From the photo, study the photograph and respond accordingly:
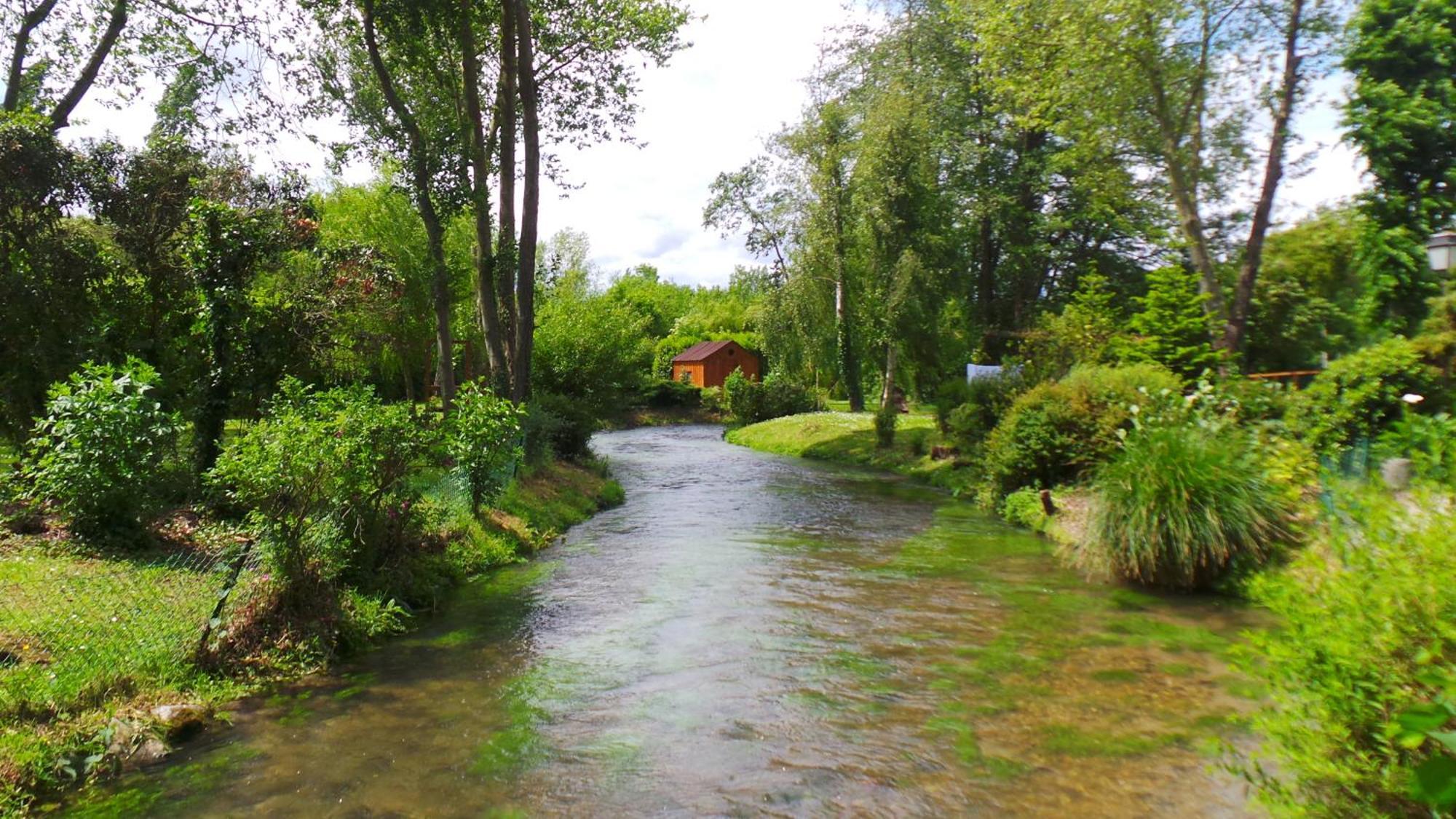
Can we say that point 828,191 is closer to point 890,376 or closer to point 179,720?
point 890,376

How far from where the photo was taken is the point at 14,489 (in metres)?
9.51

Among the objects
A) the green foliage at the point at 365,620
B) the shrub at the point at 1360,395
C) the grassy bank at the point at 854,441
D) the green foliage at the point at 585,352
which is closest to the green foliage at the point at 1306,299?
the grassy bank at the point at 854,441

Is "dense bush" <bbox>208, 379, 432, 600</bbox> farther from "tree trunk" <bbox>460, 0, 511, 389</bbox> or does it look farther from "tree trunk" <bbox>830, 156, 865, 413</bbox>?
"tree trunk" <bbox>830, 156, 865, 413</bbox>

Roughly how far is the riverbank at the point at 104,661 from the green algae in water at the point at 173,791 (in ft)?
0.95

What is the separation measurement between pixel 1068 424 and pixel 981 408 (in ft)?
18.9

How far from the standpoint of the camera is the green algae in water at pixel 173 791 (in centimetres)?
523

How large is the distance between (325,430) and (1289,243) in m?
32.4

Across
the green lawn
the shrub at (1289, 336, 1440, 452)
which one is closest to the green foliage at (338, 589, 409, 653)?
the shrub at (1289, 336, 1440, 452)

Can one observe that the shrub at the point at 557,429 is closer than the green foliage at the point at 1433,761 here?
No

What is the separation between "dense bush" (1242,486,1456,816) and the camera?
3.26m

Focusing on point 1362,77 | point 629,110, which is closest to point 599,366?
point 629,110

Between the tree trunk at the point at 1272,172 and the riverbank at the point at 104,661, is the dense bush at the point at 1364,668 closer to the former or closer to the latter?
the riverbank at the point at 104,661

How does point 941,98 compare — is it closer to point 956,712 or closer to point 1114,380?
point 1114,380

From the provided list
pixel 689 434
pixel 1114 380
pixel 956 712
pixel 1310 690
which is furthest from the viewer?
pixel 689 434
